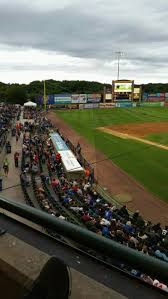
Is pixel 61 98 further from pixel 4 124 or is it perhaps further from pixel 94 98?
pixel 4 124

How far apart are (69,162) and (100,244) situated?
20586 mm

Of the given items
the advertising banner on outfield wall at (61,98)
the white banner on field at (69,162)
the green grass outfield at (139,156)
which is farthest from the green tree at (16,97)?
the white banner on field at (69,162)

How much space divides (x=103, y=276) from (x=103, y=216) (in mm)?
12461

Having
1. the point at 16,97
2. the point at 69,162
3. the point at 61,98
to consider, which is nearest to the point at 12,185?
the point at 69,162

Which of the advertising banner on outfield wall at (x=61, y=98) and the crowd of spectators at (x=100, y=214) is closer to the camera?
the crowd of spectators at (x=100, y=214)

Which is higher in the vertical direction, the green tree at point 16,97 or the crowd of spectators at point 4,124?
the green tree at point 16,97

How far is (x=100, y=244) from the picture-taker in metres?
1.90

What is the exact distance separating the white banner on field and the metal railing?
18.6 metres

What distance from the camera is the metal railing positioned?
1685mm

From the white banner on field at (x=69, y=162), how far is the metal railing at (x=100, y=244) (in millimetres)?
18617

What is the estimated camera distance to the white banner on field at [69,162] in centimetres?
2111

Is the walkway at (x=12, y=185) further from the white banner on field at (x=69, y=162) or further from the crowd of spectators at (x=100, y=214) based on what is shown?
the white banner on field at (x=69, y=162)

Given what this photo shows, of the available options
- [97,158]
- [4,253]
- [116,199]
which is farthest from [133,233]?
[97,158]

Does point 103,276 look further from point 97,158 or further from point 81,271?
point 97,158
